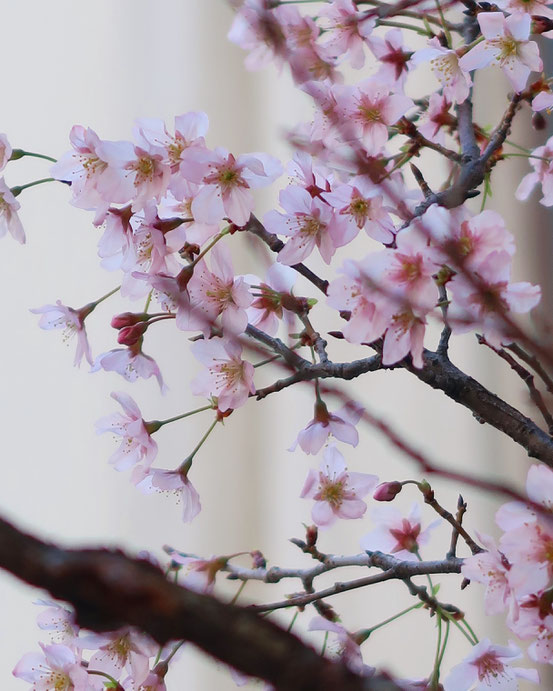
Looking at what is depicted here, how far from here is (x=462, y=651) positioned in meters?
1.27

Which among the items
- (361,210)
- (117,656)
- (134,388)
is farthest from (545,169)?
(134,388)

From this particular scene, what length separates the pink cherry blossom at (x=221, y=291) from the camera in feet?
1.49

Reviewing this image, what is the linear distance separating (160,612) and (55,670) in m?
0.44

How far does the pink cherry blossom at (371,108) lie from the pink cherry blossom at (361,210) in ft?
0.23

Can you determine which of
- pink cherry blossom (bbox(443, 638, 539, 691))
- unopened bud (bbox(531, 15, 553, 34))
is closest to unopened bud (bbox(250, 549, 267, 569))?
pink cherry blossom (bbox(443, 638, 539, 691))

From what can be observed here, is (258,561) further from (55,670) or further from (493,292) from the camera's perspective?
(493,292)

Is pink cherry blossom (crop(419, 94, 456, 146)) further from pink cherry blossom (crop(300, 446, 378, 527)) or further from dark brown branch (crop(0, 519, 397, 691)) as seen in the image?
dark brown branch (crop(0, 519, 397, 691))

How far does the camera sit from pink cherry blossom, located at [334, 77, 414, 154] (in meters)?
0.51

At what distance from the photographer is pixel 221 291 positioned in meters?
0.46

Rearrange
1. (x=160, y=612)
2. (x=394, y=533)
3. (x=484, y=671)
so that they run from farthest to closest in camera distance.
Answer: (x=394, y=533) < (x=484, y=671) < (x=160, y=612)

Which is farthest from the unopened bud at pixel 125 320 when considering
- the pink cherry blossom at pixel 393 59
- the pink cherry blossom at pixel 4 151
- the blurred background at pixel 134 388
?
the blurred background at pixel 134 388

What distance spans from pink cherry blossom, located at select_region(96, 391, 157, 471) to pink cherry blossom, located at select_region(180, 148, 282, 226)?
143 millimetres

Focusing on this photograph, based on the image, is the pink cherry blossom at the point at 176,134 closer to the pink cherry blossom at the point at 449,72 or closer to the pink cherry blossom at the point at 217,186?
the pink cherry blossom at the point at 217,186

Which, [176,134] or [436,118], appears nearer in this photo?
[176,134]
